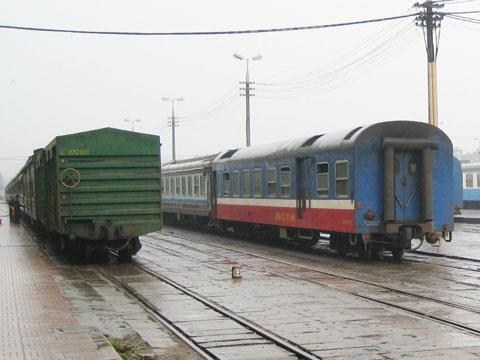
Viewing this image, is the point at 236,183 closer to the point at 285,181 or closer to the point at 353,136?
the point at 285,181

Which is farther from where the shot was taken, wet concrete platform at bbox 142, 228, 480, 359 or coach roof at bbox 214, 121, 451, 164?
coach roof at bbox 214, 121, 451, 164

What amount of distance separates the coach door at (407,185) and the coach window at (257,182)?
6759 mm

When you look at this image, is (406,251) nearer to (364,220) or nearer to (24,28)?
(364,220)

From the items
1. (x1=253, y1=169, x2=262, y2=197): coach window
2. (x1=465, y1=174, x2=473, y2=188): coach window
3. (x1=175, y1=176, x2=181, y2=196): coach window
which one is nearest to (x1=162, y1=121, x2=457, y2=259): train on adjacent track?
(x1=253, y1=169, x2=262, y2=197): coach window

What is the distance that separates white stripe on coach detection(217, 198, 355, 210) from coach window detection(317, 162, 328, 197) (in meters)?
0.20

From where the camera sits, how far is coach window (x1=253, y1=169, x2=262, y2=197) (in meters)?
24.0

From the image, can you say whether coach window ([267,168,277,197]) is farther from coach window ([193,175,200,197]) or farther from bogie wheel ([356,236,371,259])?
coach window ([193,175,200,197])

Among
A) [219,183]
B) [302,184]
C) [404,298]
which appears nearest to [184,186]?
[219,183]

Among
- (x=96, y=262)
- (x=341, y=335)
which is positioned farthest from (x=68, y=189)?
(x=341, y=335)

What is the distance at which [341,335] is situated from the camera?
9242 millimetres

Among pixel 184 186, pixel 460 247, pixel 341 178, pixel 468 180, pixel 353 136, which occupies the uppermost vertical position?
pixel 353 136

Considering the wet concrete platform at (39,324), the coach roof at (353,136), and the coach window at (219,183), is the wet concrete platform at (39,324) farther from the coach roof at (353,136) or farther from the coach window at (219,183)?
the coach window at (219,183)

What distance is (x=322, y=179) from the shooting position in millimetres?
19328

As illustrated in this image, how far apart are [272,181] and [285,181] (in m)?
1.19
